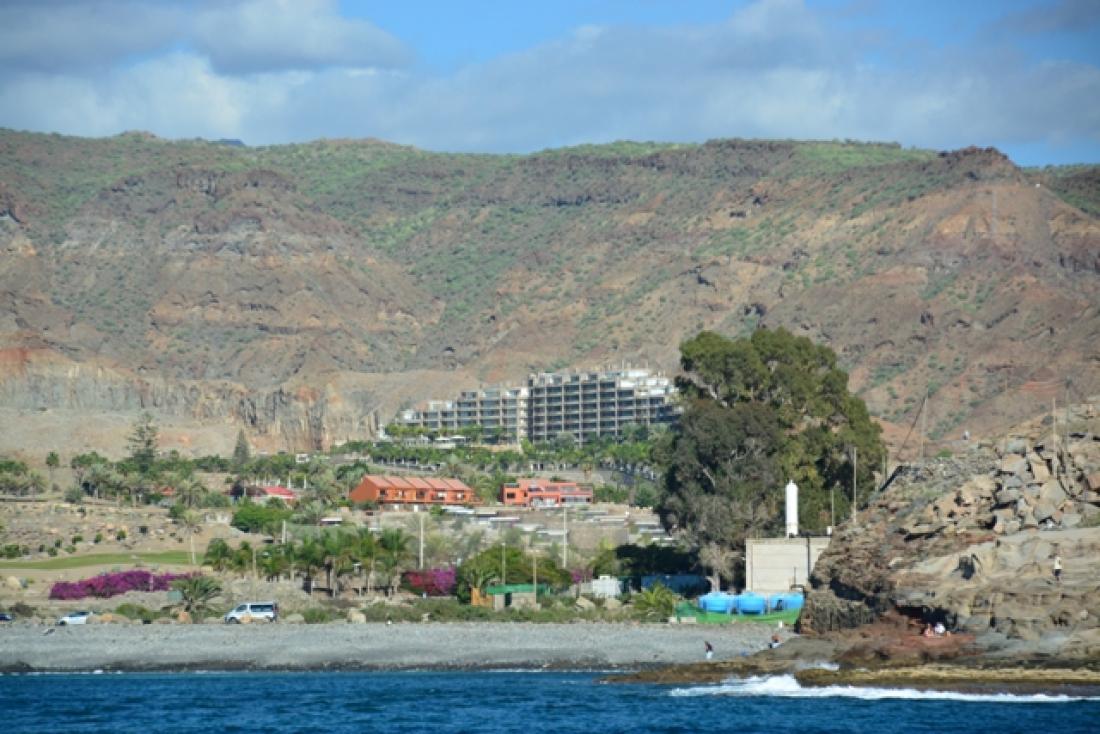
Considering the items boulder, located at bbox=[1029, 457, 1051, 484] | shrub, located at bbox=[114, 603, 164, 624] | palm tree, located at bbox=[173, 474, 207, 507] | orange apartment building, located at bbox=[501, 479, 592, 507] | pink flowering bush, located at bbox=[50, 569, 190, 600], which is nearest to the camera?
boulder, located at bbox=[1029, 457, 1051, 484]

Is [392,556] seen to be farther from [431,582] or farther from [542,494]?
[542,494]

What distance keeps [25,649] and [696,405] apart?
97.4 ft

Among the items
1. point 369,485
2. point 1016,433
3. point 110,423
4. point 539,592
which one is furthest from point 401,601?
point 110,423

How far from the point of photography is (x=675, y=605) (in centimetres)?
8631

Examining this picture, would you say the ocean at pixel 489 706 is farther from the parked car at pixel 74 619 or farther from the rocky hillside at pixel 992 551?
the parked car at pixel 74 619

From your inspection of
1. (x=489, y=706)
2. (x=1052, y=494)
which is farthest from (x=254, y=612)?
(x=1052, y=494)

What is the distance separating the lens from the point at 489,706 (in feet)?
200

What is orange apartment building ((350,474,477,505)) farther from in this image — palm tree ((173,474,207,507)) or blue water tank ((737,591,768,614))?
blue water tank ((737,591,768,614))

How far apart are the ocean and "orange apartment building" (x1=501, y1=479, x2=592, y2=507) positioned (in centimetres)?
7477

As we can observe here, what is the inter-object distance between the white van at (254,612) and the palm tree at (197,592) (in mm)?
1899

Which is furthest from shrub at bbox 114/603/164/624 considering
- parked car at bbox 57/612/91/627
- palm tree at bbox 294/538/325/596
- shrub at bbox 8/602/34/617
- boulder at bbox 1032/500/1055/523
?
boulder at bbox 1032/500/1055/523

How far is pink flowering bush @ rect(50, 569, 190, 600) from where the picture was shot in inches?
3799

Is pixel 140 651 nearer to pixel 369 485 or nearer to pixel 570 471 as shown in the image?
pixel 369 485

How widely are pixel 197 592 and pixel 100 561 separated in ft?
64.5
